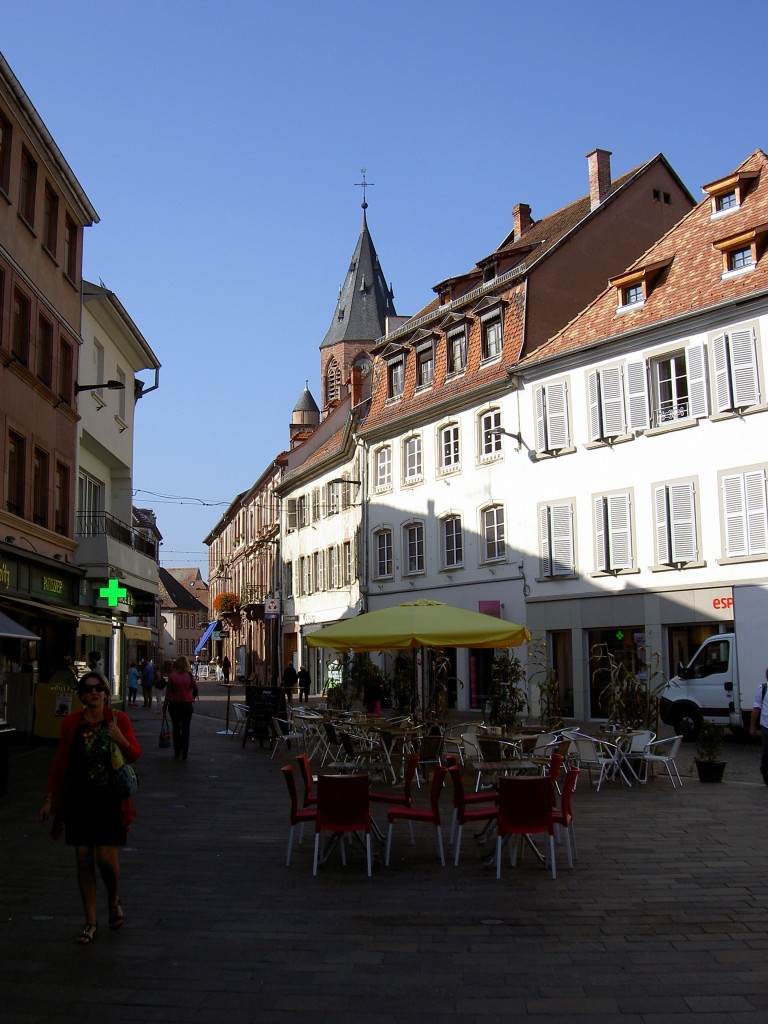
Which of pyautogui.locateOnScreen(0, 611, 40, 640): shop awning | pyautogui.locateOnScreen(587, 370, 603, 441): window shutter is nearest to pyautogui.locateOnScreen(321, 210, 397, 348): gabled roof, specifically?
pyautogui.locateOnScreen(587, 370, 603, 441): window shutter

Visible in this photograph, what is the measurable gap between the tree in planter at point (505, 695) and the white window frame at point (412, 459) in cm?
1768

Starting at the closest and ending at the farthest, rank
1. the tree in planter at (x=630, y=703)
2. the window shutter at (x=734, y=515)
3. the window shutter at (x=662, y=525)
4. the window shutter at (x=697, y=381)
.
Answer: the tree in planter at (x=630, y=703) < the window shutter at (x=734, y=515) < the window shutter at (x=697, y=381) < the window shutter at (x=662, y=525)

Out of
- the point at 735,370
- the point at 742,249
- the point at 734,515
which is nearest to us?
the point at 734,515

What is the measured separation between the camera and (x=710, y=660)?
22797 millimetres

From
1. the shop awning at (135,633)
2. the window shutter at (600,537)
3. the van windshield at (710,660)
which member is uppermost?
the window shutter at (600,537)

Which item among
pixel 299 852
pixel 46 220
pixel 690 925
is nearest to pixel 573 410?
pixel 46 220

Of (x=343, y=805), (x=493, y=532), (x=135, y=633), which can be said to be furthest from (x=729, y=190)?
(x=343, y=805)

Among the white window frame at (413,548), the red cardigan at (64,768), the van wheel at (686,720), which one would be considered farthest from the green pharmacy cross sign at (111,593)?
the red cardigan at (64,768)

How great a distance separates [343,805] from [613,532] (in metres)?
20.7

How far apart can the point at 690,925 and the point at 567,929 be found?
826mm

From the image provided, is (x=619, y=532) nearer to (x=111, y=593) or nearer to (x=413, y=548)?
(x=413, y=548)

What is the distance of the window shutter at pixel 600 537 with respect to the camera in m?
28.8

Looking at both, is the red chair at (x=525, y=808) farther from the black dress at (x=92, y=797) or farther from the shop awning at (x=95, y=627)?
the shop awning at (x=95, y=627)

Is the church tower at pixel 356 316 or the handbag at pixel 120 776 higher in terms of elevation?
the church tower at pixel 356 316
